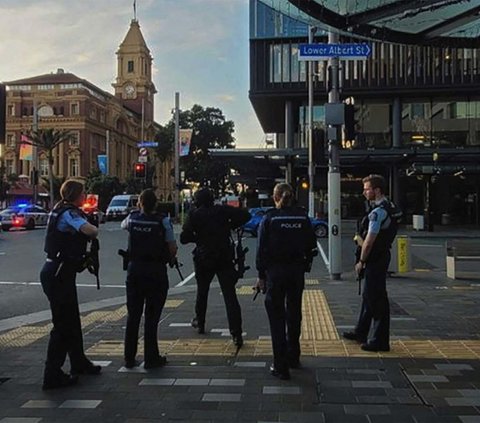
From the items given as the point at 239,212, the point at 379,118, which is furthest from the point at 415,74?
the point at 239,212

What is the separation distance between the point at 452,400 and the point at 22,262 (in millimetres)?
14148

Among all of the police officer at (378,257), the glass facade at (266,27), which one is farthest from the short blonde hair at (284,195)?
the glass facade at (266,27)

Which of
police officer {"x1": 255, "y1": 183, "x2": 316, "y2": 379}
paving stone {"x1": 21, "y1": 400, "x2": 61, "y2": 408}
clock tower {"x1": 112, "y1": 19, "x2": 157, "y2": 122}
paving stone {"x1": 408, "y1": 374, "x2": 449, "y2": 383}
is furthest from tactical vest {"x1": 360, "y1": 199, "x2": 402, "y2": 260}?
clock tower {"x1": 112, "y1": 19, "x2": 157, "y2": 122}

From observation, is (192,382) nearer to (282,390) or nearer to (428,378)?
(282,390)

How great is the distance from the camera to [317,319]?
27.3ft

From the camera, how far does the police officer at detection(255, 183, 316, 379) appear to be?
568 centimetres

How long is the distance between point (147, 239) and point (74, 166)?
300ft

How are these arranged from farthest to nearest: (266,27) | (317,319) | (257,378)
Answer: (266,27)
(317,319)
(257,378)

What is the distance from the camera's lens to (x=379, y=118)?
40000mm

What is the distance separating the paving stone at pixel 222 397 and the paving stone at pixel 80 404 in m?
0.86

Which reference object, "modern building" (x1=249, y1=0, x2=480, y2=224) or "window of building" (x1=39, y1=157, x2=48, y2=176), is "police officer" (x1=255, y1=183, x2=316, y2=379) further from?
"window of building" (x1=39, y1=157, x2=48, y2=176)

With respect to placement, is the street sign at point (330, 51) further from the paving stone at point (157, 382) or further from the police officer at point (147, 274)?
the paving stone at point (157, 382)

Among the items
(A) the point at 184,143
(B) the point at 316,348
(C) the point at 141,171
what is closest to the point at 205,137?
(A) the point at 184,143

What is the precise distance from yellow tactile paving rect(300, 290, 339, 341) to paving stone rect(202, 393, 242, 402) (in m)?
2.23
